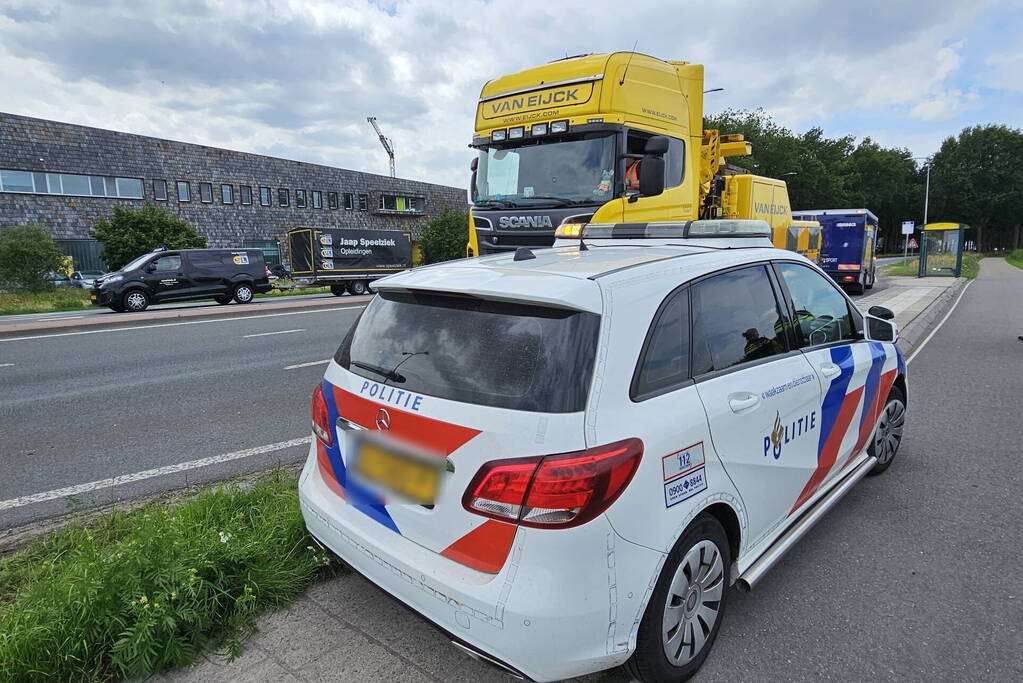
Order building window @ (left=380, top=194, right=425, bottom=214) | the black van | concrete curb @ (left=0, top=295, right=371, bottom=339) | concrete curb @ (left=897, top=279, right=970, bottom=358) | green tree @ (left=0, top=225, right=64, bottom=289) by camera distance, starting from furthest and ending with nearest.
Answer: building window @ (left=380, top=194, right=425, bottom=214) → green tree @ (left=0, top=225, right=64, bottom=289) → the black van → concrete curb @ (left=0, top=295, right=371, bottom=339) → concrete curb @ (left=897, top=279, right=970, bottom=358)

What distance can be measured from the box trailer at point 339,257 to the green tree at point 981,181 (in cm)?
8138

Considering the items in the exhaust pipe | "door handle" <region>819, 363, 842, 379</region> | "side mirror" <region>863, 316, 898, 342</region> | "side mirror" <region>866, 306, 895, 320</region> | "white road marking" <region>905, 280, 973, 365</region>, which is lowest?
"white road marking" <region>905, 280, 973, 365</region>

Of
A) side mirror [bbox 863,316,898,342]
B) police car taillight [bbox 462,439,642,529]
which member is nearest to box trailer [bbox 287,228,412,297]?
side mirror [bbox 863,316,898,342]

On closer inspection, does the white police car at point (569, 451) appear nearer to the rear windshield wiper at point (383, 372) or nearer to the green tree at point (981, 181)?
the rear windshield wiper at point (383, 372)

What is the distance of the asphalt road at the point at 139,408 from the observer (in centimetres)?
436

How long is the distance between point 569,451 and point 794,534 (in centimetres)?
167

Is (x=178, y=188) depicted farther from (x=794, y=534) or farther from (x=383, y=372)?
(x=794, y=534)

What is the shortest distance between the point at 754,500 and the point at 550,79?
733 cm

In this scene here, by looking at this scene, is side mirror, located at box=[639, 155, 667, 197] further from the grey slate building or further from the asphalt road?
the grey slate building

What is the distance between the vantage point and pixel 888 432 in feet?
14.1

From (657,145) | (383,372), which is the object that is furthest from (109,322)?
(383,372)

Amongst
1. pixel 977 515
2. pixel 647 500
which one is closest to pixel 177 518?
pixel 647 500

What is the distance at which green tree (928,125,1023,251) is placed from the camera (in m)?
78.4

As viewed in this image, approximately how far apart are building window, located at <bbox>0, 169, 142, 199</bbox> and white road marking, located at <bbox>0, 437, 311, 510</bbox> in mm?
47347
